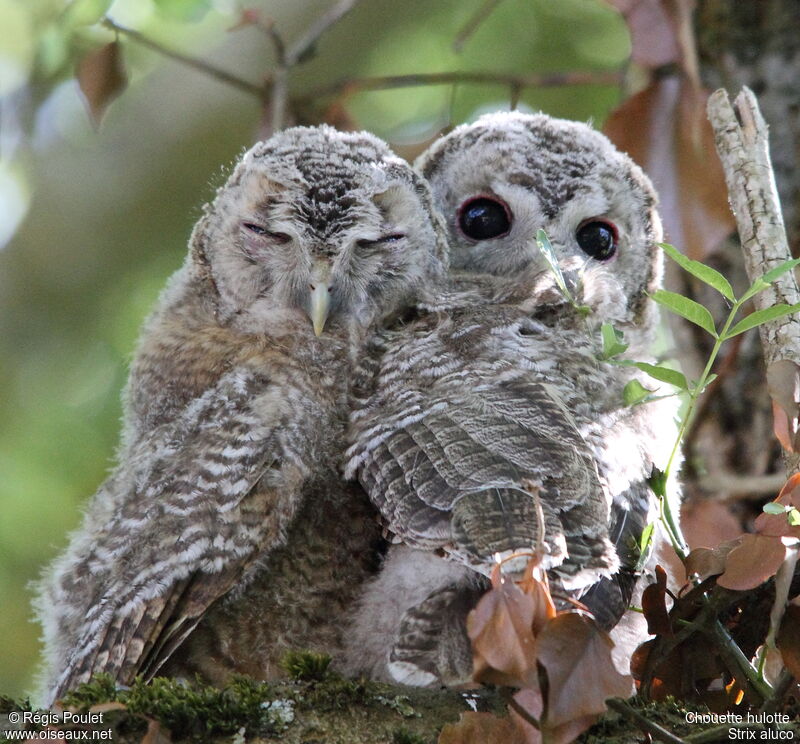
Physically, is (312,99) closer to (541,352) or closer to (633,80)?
(633,80)

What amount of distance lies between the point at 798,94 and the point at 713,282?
5.44 feet

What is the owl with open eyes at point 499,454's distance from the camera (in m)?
1.58

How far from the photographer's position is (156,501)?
2.03m

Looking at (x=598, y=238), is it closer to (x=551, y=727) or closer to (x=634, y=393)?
(x=634, y=393)

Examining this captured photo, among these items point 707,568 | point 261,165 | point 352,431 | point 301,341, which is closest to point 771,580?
point 707,568

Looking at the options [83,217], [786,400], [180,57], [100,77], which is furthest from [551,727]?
[83,217]

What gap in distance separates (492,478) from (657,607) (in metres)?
0.37

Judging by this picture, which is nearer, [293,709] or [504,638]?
[504,638]

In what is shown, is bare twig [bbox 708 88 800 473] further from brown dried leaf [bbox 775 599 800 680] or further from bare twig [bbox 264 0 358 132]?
bare twig [bbox 264 0 358 132]

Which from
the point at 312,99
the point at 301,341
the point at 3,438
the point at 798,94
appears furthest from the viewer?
the point at 3,438

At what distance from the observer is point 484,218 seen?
2.88m

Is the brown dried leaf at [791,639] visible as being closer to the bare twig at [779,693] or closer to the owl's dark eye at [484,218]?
the bare twig at [779,693]

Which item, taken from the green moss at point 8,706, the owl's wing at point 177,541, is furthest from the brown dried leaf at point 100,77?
the green moss at point 8,706

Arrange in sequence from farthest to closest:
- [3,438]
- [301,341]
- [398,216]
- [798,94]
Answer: [3,438], [798,94], [398,216], [301,341]
